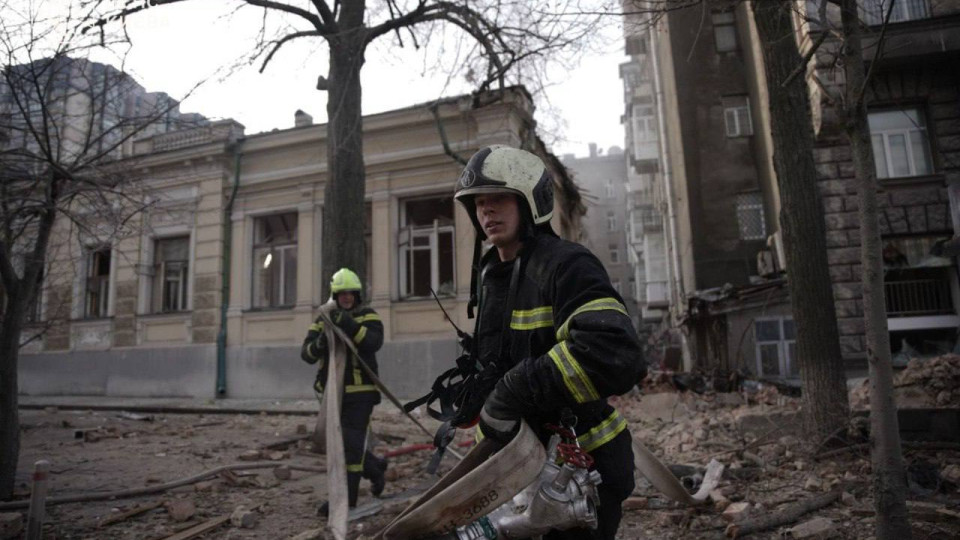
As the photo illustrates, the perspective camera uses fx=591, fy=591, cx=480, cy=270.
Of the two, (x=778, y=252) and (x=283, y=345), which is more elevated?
(x=778, y=252)

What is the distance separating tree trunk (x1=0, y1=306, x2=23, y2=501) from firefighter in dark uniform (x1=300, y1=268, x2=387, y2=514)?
2.44m

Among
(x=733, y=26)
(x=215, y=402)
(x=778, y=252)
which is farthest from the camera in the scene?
(x=733, y=26)

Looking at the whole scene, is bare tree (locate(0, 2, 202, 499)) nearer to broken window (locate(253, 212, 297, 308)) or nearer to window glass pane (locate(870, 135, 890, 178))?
broken window (locate(253, 212, 297, 308))

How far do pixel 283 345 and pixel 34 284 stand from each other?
9.73 meters

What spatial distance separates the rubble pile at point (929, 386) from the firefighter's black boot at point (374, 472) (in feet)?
16.5

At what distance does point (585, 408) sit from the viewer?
2.02m

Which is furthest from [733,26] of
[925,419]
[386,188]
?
[925,419]

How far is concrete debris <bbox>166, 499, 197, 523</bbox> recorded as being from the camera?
4660 millimetres

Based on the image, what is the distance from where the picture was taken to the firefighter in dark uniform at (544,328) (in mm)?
1730

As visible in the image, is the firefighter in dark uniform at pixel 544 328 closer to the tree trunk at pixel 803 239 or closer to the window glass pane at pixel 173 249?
the tree trunk at pixel 803 239

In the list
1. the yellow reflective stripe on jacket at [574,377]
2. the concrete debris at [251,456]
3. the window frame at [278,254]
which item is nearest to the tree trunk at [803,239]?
the yellow reflective stripe on jacket at [574,377]

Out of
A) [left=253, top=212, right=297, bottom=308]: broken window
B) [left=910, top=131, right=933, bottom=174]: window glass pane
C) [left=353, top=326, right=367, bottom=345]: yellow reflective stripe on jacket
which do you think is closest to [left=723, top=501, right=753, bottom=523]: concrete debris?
[left=353, top=326, right=367, bottom=345]: yellow reflective stripe on jacket

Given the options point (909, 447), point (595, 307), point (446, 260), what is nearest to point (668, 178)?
point (446, 260)

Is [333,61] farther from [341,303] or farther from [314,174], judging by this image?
[314,174]
